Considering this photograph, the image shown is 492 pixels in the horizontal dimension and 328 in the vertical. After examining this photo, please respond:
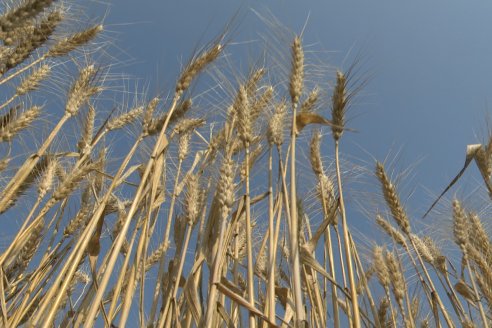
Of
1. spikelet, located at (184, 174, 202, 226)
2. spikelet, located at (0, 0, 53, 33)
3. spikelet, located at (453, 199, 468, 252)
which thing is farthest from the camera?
spikelet, located at (453, 199, 468, 252)

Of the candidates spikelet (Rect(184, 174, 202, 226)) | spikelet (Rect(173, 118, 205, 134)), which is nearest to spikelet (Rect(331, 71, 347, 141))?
spikelet (Rect(184, 174, 202, 226))

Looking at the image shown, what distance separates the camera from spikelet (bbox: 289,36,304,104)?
5.94 feet

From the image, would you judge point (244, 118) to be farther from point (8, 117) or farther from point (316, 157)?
point (8, 117)

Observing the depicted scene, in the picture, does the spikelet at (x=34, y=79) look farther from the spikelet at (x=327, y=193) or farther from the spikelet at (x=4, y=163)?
the spikelet at (x=327, y=193)

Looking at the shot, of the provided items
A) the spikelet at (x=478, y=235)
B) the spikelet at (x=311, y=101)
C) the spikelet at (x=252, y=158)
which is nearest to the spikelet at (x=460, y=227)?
the spikelet at (x=478, y=235)

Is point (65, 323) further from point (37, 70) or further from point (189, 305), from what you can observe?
point (37, 70)

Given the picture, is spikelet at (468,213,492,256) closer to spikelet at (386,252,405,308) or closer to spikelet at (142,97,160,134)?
spikelet at (386,252,405,308)

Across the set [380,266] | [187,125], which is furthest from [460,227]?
[187,125]

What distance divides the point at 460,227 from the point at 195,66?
149 centimetres

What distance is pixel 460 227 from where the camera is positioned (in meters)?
2.35

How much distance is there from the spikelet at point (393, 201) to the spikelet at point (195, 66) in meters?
0.99

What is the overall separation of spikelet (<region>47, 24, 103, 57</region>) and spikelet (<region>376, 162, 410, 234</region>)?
152 cm

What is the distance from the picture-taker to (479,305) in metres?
1.98

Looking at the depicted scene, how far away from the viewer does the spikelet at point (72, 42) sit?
2201 mm
